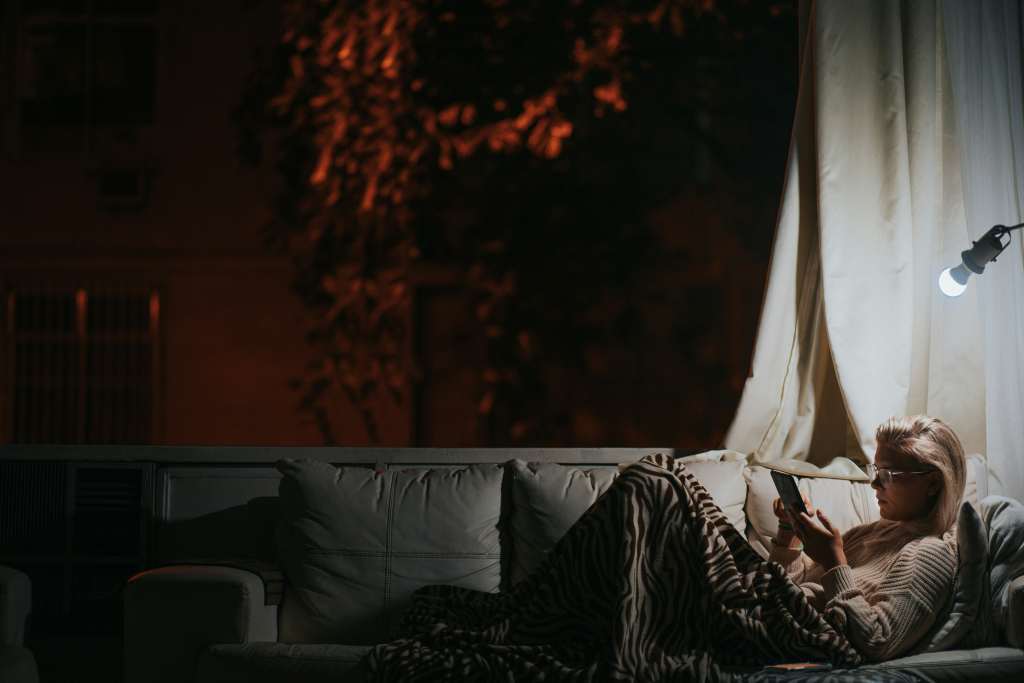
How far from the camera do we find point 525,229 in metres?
5.99

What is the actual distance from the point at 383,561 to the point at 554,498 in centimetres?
47

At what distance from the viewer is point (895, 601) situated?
201 centimetres

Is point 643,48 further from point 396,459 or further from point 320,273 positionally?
point 396,459

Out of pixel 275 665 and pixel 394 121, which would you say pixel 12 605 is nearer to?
pixel 275 665

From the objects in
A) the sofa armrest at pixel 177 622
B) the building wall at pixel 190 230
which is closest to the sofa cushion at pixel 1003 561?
the sofa armrest at pixel 177 622

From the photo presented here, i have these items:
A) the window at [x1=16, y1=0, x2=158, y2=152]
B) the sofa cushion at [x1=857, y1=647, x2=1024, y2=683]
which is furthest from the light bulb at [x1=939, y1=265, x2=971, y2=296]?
the window at [x1=16, y1=0, x2=158, y2=152]

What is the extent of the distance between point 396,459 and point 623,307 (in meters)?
3.42

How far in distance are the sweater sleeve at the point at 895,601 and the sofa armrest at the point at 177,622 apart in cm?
133

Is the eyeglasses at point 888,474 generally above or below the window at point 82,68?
below

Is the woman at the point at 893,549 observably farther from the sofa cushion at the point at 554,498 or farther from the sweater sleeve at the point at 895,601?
the sofa cushion at the point at 554,498

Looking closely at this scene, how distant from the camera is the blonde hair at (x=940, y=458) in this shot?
7.03 ft

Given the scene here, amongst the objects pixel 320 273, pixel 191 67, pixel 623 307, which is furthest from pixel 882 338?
pixel 191 67

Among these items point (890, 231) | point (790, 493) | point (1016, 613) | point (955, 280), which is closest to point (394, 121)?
point (890, 231)

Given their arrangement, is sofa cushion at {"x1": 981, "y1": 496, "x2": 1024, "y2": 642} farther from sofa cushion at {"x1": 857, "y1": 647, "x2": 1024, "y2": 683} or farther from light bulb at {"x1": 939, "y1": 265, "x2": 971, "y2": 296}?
light bulb at {"x1": 939, "y1": 265, "x2": 971, "y2": 296}
